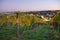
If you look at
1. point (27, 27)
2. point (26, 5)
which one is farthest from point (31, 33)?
point (26, 5)

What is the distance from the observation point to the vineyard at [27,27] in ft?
5.41

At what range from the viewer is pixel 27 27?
1667 mm

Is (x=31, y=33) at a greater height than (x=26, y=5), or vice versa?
(x=26, y=5)

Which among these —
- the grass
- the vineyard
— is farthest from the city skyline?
the grass

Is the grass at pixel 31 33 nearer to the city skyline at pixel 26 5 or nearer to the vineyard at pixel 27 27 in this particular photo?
the vineyard at pixel 27 27

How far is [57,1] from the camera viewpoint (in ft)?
5.48

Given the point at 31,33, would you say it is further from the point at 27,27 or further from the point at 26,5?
the point at 26,5

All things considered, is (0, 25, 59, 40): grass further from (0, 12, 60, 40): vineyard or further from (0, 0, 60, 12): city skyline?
(0, 0, 60, 12): city skyline

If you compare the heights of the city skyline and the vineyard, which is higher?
the city skyline

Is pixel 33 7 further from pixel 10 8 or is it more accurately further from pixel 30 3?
pixel 10 8

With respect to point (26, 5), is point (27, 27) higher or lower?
lower

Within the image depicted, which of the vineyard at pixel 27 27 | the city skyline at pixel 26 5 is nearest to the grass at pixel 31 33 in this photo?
the vineyard at pixel 27 27

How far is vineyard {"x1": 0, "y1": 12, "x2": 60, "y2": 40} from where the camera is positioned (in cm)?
165

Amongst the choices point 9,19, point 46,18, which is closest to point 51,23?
point 46,18
